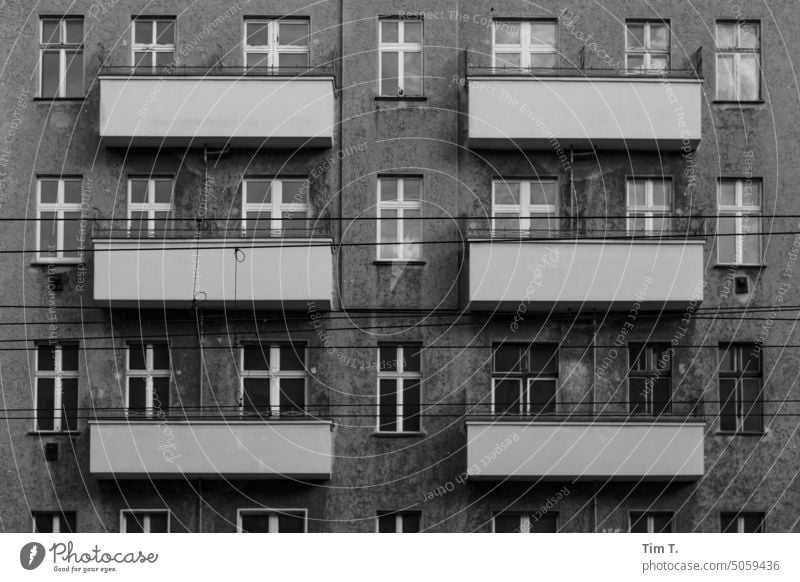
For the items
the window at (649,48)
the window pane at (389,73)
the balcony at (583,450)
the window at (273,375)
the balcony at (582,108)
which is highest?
the window at (649,48)

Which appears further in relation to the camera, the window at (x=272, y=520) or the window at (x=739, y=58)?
the window at (x=739, y=58)

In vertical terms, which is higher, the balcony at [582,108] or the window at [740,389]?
the balcony at [582,108]

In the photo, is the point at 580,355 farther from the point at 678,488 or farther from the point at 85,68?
the point at 85,68

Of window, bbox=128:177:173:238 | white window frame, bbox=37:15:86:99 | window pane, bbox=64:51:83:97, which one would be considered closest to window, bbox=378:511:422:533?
window, bbox=128:177:173:238

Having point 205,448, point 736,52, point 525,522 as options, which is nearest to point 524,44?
point 736,52

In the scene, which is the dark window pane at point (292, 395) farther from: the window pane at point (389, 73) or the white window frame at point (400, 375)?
the window pane at point (389, 73)

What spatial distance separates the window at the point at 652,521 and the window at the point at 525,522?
1438mm

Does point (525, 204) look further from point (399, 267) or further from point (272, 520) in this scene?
point (272, 520)

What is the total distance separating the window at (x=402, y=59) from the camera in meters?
29.7

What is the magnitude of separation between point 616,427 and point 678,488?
175 cm

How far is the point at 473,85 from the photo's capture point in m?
28.9

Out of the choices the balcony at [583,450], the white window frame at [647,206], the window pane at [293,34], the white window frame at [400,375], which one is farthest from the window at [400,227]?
the white window frame at [647,206]

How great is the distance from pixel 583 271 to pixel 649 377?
2454 millimetres
